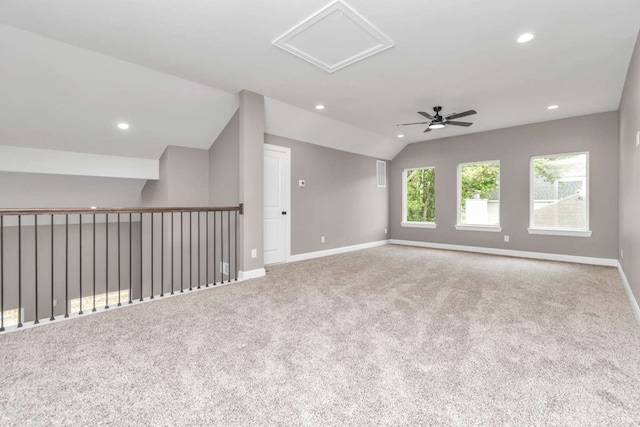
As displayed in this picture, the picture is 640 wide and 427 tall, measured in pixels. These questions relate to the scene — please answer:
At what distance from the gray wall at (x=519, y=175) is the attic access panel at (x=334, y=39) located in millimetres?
4250

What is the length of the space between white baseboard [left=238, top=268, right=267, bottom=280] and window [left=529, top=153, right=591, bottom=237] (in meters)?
5.07

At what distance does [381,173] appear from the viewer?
24.1 feet

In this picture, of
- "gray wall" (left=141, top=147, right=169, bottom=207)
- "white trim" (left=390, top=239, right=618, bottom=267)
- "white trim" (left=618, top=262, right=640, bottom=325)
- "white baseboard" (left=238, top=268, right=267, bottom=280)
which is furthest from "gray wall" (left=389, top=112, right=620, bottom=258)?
"gray wall" (left=141, top=147, right=169, bottom=207)

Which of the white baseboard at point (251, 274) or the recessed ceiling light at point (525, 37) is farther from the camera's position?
the white baseboard at point (251, 274)

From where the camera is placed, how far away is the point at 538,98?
4180 millimetres

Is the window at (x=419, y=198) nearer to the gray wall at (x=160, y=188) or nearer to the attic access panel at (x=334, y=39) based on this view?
the attic access panel at (x=334, y=39)

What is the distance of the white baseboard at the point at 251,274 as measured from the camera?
397 centimetres

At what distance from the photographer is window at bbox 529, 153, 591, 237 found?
5.05 meters

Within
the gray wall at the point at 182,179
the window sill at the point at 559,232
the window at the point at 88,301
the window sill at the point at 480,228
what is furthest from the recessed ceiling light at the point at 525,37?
the window at the point at 88,301

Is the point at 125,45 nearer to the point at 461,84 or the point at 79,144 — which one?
the point at 79,144

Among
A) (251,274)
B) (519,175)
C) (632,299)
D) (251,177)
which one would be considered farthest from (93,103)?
(519,175)

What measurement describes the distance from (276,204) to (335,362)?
3.50 m

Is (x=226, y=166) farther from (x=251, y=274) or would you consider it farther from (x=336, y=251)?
(x=336, y=251)

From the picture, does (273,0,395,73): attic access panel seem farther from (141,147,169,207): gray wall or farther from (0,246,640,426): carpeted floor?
(141,147,169,207): gray wall
